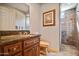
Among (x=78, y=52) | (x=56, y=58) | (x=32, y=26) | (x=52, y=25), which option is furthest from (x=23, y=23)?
(x=78, y=52)

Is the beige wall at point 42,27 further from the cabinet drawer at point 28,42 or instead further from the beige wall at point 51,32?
the cabinet drawer at point 28,42

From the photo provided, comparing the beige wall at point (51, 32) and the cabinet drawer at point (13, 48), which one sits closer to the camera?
the cabinet drawer at point (13, 48)

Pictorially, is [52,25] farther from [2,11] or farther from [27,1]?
[2,11]

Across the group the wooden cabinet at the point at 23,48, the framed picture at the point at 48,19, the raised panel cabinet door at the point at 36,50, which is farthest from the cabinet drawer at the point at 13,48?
the framed picture at the point at 48,19

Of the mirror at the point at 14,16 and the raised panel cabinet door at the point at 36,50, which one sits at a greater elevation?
the mirror at the point at 14,16

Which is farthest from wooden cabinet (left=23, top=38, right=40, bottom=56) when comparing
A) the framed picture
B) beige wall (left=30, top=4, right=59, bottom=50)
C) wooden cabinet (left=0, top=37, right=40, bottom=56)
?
the framed picture

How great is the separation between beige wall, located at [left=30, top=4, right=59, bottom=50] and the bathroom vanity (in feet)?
0.37

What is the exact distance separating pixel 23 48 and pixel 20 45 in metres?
0.07

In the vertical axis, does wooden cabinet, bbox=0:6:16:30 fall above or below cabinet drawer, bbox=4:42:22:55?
above

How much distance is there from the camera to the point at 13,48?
1.50 m

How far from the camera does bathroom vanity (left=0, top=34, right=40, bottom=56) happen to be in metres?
1.42

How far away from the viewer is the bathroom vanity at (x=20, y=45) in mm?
1423

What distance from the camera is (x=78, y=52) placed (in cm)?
164

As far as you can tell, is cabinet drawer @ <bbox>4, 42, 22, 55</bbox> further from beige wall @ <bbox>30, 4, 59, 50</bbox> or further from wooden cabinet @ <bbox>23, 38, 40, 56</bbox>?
beige wall @ <bbox>30, 4, 59, 50</bbox>
